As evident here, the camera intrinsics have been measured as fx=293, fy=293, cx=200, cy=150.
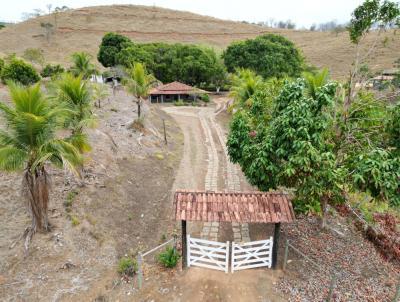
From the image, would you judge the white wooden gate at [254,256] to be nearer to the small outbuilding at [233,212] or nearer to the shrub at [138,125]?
the small outbuilding at [233,212]

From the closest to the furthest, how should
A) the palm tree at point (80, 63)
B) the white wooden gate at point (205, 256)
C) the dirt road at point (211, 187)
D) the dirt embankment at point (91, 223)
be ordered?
the dirt road at point (211, 187) → the dirt embankment at point (91, 223) → the white wooden gate at point (205, 256) → the palm tree at point (80, 63)

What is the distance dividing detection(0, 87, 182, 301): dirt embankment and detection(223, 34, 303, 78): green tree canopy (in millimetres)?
29203

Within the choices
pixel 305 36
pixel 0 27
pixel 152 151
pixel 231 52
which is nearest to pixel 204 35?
pixel 305 36

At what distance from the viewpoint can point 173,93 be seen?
41750 mm

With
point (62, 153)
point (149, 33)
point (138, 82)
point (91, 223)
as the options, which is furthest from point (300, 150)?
point (149, 33)

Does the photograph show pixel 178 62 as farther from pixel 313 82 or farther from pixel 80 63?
pixel 313 82

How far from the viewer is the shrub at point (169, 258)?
33.3 ft

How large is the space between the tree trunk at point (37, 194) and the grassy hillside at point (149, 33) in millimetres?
57881

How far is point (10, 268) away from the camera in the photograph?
30.9ft

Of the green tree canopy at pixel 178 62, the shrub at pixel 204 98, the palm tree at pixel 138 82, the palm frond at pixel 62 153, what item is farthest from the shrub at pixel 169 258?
the green tree canopy at pixel 178 62

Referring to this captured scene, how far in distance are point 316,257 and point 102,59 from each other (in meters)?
48.5

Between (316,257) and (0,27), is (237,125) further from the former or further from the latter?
(0,27)

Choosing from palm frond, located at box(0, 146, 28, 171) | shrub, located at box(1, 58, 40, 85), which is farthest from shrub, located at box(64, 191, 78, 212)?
shrub, located at box(1, 58, 40, 85)

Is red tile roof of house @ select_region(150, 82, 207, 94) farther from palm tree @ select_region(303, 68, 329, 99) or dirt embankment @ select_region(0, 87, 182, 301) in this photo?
palm tree @ select_region(303, 68, 329, 99)
